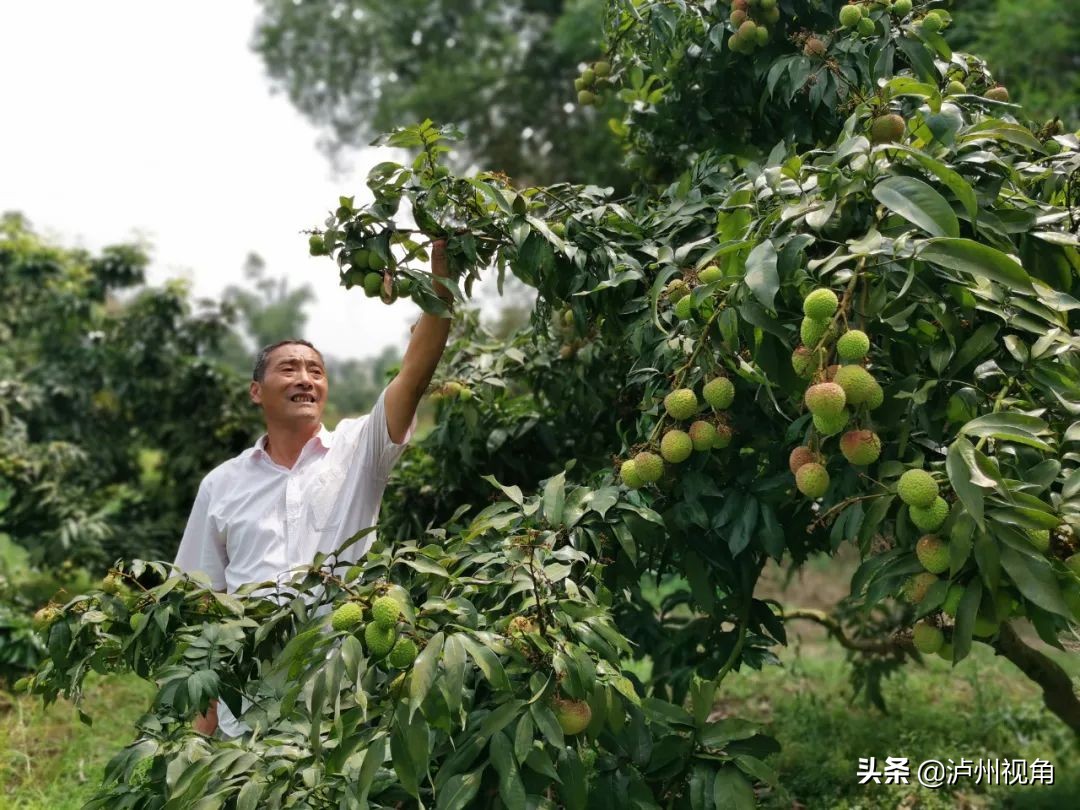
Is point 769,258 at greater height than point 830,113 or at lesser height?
lesser

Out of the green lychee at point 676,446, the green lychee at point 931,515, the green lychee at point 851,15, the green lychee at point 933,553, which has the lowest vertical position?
the green lychee at point 933,553

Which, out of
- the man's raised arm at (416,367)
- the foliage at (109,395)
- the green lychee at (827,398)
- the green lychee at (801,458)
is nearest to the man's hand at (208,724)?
the man's raised arm at (416,367)

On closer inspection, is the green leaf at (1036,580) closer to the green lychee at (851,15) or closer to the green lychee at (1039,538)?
the green lychee at (1039,538)

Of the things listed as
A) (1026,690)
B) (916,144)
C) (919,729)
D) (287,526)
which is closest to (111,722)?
(287,526)

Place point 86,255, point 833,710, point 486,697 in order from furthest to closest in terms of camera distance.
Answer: point 86,255, point 833,710, point 486,697

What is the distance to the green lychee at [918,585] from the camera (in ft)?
3.70

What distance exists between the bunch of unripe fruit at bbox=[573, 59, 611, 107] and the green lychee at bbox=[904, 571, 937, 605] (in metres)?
1.62

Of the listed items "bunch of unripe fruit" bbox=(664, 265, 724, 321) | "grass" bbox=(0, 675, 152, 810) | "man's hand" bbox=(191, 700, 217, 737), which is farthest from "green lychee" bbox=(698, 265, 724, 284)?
"grass" bbox=(0, 675, 152, 810)

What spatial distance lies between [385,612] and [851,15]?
1372mm

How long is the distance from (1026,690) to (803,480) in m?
3.16

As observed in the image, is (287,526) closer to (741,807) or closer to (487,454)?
(487,454)

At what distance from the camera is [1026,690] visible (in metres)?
3.75

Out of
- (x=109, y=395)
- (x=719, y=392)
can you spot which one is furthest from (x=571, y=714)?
(x=109, y=395)

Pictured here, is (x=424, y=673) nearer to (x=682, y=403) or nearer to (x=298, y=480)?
(x=682, y=403)
